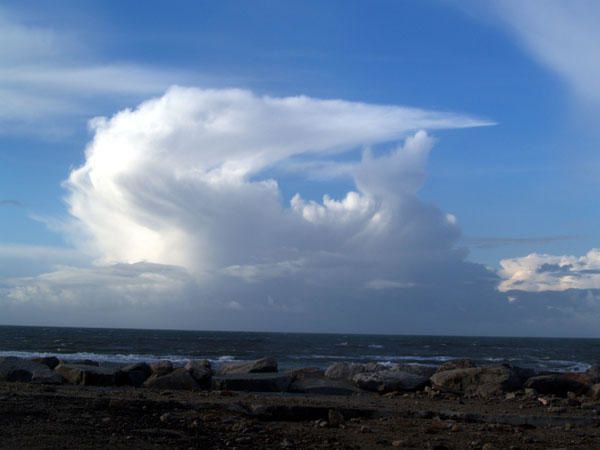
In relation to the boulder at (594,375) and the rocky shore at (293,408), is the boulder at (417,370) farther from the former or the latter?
the boulder at (594,375)

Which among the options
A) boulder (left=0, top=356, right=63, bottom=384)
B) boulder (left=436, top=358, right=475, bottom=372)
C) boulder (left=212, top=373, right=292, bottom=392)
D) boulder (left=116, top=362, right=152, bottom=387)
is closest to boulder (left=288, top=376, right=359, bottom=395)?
boulder (left=212, top=373, right=292, bottom=392)

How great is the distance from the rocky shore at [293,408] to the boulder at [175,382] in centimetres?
4

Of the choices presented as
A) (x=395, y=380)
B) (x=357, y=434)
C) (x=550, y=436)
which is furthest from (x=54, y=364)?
(x=550, y=436)

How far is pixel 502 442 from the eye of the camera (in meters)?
11.0

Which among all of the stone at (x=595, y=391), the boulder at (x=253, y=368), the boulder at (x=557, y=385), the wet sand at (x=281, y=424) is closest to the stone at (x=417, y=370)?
the boulder at (x=557, y=385)

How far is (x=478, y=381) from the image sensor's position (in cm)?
2092

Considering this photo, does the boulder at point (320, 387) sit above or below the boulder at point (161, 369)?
below

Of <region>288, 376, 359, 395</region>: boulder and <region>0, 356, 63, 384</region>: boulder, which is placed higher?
<region>0, 356, 63, 384</region>: boulder

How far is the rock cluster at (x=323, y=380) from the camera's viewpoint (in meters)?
19.2

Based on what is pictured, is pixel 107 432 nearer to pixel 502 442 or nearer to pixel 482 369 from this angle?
pixel 502 442

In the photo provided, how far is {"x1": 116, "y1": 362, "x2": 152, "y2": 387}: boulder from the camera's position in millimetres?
19812

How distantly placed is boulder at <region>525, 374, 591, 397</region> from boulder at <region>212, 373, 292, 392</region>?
23.2 feet

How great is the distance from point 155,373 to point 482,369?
31.6 feet

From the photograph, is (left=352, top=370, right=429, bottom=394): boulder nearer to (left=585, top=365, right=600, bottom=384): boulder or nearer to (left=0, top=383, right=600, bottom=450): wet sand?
(left=0, top=383, right=600, bottom=450): wet sand
